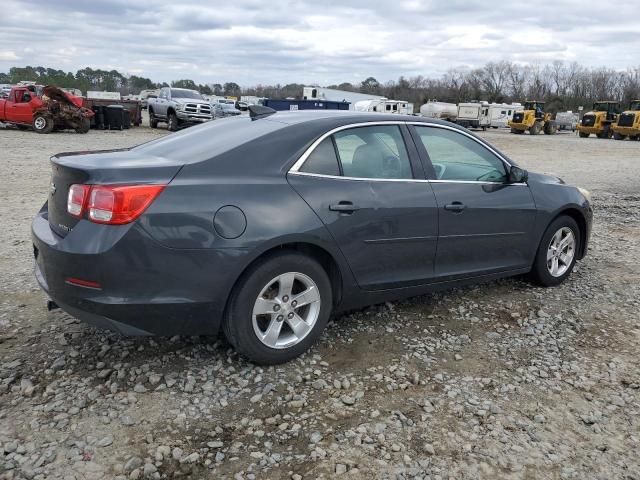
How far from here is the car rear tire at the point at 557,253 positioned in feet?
16.9

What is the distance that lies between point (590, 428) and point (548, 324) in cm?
149

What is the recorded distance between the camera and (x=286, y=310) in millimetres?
3576

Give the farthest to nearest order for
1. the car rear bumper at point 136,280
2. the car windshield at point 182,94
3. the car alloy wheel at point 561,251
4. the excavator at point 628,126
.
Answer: the excavator at point 628,126
the car windshield at point 182,94
the car alloy wheel at point 561,251
the car rear bumper at point 136,280

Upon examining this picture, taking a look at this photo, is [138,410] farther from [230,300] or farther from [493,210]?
[493,210]

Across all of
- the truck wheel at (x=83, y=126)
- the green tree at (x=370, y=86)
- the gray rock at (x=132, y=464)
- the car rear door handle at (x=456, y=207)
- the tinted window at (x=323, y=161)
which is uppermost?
the green tree at (x=370, y=86)

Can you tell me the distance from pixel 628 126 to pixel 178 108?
28.9 meters

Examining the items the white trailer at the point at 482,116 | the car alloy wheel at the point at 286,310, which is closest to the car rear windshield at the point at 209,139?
the car alloy wheel at the point at 286,310

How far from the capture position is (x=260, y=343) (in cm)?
350

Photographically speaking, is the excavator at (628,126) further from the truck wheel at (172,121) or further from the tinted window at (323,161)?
the tinted window at (323,161)

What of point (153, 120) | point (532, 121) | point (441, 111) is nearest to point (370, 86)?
point (441, 111)

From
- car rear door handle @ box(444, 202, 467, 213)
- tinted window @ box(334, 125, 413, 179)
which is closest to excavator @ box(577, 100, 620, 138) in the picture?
car rear door handle @ box(444, 202, 467, 213)

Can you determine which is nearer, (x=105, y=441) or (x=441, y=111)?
(x=105, y=441)

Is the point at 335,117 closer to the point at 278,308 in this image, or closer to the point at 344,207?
the point at 344,207

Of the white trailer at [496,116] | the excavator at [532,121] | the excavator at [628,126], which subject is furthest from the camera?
the white trailer at [496,116]
